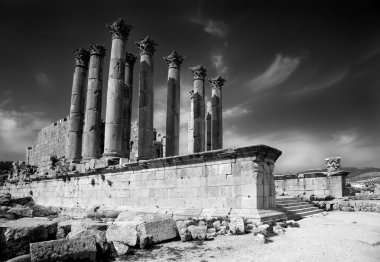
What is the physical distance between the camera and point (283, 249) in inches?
242

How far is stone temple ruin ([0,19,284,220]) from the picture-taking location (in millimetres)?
9422

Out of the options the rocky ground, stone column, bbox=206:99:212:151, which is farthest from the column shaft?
the rocky ground

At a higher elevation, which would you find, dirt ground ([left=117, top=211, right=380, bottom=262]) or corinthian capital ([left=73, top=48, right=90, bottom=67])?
corinthian capital ([left=73, top=48, right=90, bottom=67])

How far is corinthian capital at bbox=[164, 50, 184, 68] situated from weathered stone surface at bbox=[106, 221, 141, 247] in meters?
14.6

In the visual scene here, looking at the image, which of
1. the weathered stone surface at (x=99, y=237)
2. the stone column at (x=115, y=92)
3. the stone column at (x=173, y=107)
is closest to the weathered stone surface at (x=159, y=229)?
the weathered stone surface at (x=99, y=237)

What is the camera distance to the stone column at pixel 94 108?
1766 cm

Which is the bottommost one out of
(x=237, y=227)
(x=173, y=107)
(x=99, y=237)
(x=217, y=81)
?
(x=237, y=227)

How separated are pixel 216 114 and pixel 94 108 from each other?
9.70 metres

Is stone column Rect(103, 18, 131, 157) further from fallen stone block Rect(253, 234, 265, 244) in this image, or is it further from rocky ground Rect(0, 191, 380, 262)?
fallen stone block Rect(253, 234, 265, 244)

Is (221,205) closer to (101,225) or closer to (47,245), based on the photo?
(101,225)

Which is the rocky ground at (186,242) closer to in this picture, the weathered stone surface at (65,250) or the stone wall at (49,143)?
the weathered stone surface at (65,250)

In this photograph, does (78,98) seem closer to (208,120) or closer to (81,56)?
(81,56)

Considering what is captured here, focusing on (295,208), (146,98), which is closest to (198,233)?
(295,208)

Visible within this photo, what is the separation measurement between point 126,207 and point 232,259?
8239mm
